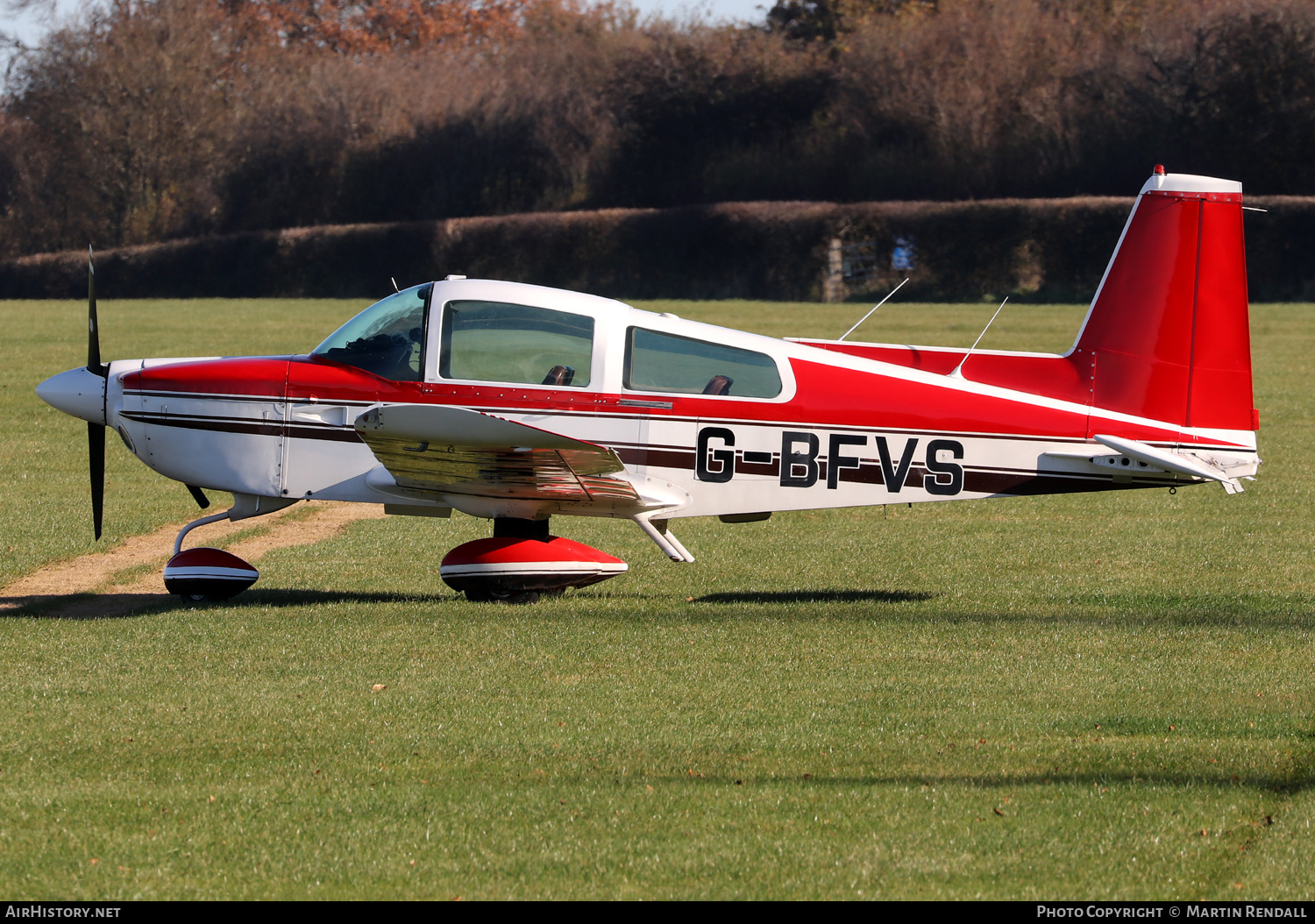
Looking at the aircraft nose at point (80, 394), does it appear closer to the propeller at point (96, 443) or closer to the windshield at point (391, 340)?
the propeller at point (96, 443)

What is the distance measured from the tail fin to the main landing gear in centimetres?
373

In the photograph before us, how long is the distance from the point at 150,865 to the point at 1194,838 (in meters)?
3.91

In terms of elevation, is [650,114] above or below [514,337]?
above

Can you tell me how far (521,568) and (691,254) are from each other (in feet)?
146

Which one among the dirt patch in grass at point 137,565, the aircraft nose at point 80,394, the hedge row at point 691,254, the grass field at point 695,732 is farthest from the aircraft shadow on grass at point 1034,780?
the hedge row at point 691,254

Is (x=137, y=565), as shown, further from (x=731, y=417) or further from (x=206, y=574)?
(x=731, y=417)

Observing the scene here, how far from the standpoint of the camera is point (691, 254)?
53.3 meters

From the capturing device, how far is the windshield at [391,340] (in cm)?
970

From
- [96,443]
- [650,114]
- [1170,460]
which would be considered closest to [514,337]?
[96,443]

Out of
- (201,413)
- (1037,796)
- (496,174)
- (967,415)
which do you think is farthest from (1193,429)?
(496,174)

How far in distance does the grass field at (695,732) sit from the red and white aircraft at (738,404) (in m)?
0.86

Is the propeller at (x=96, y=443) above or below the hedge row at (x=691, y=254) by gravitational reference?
below

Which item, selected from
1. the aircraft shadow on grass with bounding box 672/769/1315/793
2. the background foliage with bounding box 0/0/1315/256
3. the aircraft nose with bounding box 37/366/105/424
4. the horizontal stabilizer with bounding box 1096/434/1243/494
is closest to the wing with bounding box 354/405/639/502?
the aircraft nose with bounding box 37/366/105/424

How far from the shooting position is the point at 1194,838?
528cm
